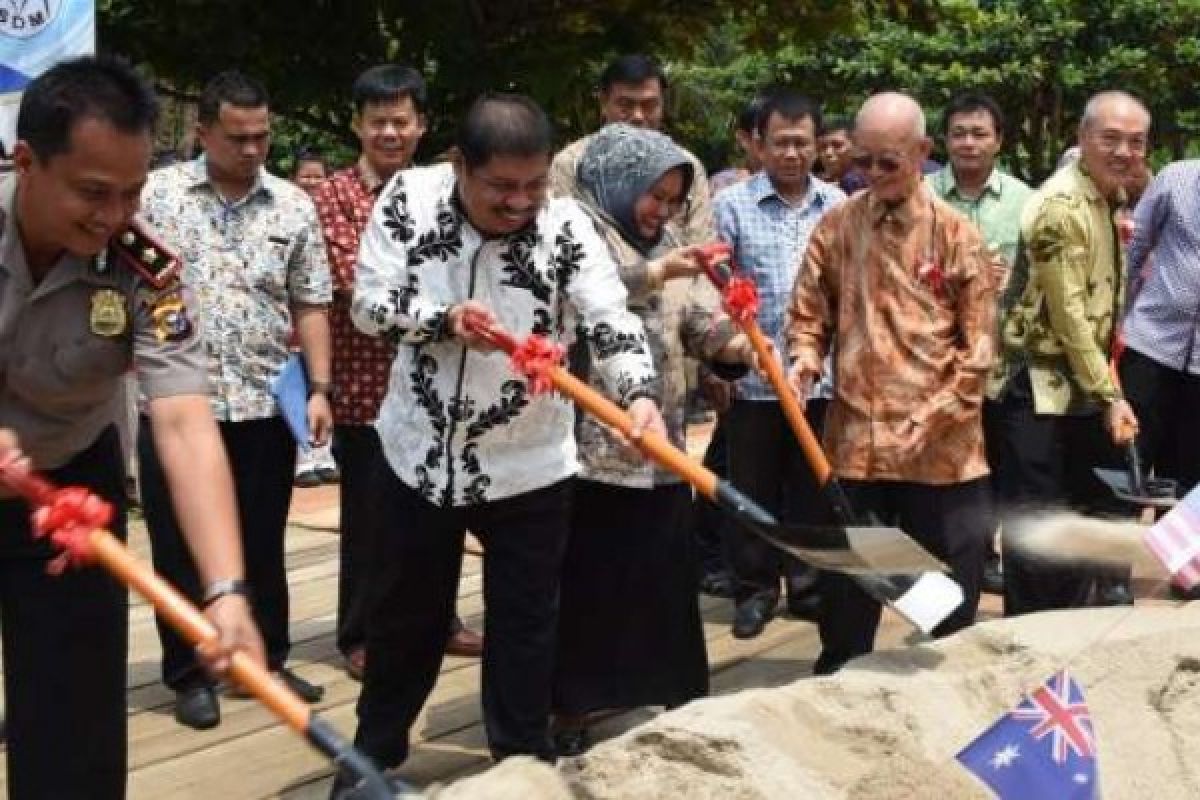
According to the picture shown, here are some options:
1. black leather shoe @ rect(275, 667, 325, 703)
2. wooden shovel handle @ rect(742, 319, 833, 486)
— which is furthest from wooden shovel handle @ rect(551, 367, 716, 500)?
black leather shoe @ rect(275, 667, 325, 703)

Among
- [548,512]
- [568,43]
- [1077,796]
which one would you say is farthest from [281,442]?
[568,43]

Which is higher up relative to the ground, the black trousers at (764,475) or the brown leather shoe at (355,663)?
the black trousers at (764,475)

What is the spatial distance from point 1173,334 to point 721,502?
240 cm

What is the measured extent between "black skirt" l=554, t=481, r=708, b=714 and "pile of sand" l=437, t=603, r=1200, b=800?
75 cm

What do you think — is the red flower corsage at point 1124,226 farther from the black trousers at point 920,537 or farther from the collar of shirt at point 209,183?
the collar of shirt at point 209,183

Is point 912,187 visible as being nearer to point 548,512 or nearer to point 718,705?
point 548,512

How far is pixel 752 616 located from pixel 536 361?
2.29 meters

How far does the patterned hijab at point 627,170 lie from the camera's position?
4.06m

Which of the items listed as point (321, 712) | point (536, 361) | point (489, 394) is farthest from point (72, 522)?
point (321, 712)

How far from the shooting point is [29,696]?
2.90 metres

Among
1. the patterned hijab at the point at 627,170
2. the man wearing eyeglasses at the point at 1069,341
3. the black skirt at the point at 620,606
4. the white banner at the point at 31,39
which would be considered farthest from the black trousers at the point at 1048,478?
the white banner at the point at 31,39

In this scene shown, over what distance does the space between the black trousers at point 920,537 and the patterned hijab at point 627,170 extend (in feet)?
3.17

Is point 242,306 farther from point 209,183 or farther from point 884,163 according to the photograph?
point 884,163

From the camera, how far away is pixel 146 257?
277cm
